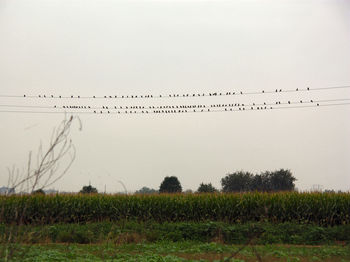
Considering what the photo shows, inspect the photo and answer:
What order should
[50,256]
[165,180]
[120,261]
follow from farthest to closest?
[165,180]
[50,256]
[120,261]

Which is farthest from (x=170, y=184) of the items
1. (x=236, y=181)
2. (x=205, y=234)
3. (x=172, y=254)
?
(x=172, y=254)

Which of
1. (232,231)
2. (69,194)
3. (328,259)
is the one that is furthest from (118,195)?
(328,259)

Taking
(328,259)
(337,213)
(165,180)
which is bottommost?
(328,259)

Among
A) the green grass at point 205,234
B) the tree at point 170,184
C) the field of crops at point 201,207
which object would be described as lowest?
the green grass at point 205,234

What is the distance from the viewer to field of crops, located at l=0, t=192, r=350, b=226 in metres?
21.3

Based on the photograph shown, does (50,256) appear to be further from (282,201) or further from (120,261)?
(282,201)

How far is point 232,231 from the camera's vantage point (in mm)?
17453

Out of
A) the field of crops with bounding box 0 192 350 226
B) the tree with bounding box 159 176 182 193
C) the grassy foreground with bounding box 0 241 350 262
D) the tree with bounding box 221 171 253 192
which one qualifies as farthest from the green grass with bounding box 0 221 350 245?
the tree with bounding box 221 171 253 192

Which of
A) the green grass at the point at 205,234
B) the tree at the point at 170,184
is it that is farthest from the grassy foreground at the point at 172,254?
the tree at the point at 170,184

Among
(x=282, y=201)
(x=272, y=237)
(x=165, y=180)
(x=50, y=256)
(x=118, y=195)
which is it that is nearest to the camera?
(x=50, y=256)

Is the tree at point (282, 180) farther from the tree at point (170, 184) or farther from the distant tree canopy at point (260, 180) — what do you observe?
the tree at point (170, 184)

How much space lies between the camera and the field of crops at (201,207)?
2130 cm

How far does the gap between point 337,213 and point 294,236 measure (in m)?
5.64

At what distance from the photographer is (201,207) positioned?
71.0 ft
